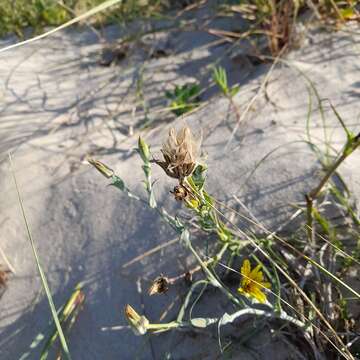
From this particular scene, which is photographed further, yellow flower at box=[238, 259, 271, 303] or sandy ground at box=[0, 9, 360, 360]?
sandy ground at box=[0, 9, 360, 360]

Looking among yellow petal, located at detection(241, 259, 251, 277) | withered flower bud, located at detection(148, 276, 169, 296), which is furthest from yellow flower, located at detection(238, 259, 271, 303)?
withered flower bud, located at detection(148, 276, 169, 296)

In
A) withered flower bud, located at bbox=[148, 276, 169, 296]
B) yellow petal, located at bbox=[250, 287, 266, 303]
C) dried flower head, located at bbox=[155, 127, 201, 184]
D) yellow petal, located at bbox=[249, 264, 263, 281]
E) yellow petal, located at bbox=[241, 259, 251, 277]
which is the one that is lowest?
yellow petal, located at bbox=[249, 264, 263, 281]

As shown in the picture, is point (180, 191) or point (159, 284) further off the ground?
point (180, 191)

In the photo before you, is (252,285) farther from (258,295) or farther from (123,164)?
(123,164)

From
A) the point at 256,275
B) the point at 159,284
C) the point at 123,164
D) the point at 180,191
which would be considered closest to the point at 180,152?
the point at 180,191

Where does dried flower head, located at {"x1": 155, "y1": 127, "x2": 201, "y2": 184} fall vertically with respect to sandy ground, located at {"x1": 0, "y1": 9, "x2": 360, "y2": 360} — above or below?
above

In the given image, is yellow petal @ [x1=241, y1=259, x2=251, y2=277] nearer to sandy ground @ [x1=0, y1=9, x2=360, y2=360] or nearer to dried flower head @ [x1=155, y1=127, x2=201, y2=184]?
sandy ground @ [x1=0, y1=9, x2=360, y2=360]

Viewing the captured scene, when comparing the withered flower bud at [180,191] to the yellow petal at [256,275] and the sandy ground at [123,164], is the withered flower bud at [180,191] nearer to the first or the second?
the yellow petal at [256,275]

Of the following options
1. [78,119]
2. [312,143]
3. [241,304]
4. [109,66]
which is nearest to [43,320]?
[241,304]

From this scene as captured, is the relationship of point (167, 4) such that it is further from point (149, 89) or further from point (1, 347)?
point (1, 347)
